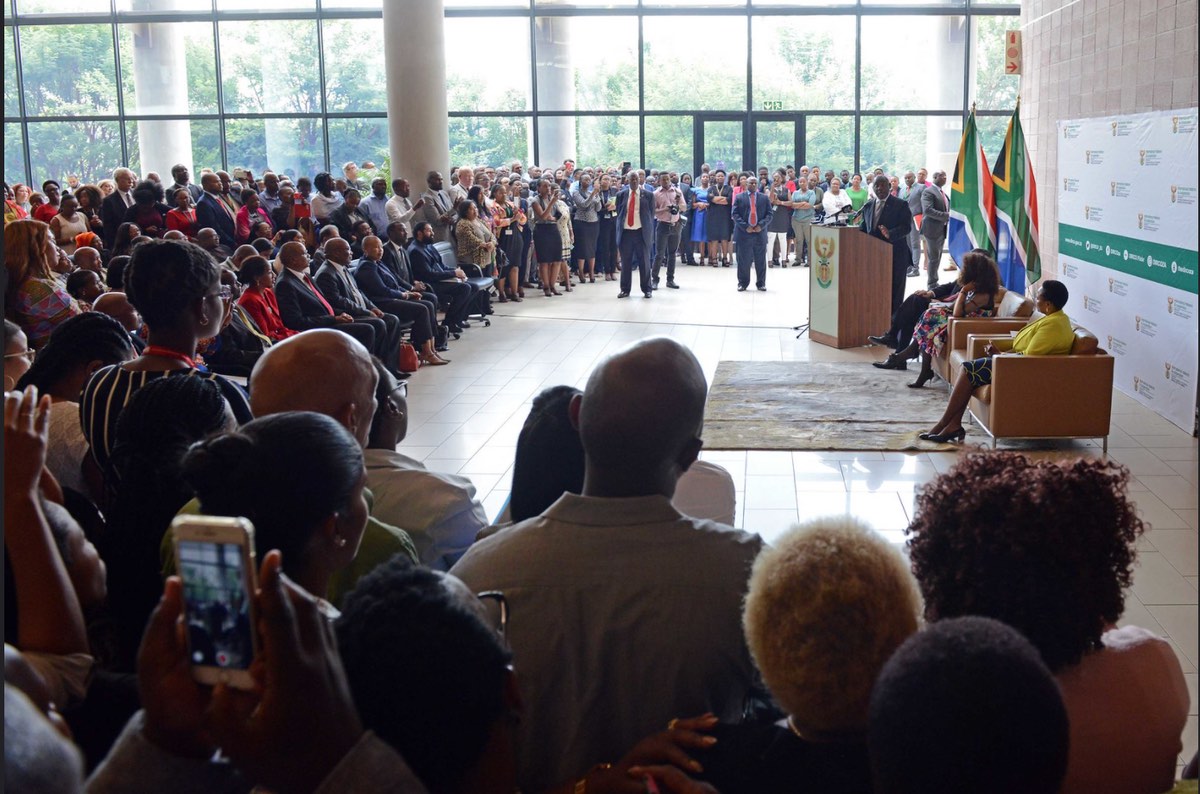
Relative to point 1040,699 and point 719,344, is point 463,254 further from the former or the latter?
point 1040,699

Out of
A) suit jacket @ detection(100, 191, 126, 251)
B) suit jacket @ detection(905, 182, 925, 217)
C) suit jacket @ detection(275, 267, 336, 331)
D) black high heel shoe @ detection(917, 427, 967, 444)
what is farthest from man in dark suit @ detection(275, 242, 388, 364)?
suit jacket @ detection(905, 182, 925, 217)

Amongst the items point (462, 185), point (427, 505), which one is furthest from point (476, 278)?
point (427, 505)

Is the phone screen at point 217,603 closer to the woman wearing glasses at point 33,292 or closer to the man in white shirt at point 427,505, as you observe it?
the man in white shirt at point 427,505

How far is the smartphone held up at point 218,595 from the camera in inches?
42.4

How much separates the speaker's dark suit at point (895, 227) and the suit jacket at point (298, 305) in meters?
4.87

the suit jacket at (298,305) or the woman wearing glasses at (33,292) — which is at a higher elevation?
the woman wearing glasses at (33,292)

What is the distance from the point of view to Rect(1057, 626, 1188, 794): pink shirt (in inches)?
65.2

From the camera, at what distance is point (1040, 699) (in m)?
1.20

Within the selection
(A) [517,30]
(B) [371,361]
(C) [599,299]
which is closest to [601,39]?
(A) [517,30]

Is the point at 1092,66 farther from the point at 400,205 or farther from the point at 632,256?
the point at 400,205

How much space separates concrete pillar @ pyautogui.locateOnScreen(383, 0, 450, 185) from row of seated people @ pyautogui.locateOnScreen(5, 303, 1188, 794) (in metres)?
12.1

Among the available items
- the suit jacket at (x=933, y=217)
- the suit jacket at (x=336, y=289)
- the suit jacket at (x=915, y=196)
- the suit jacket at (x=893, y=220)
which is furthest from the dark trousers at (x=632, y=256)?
the suit jacket at (x=336, y=289)

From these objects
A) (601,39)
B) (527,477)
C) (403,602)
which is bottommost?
(527,477)

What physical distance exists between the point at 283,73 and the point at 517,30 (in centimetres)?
392
